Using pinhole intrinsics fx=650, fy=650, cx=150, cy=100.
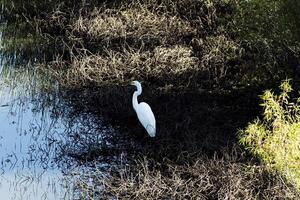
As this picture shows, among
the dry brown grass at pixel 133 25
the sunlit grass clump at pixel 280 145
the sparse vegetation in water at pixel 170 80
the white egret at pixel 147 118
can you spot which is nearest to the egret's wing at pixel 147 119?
the white egret at pixel 147 118

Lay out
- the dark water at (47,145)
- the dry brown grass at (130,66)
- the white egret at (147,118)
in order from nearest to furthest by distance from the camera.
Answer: the dark water at (47,145) → the white egret at (147,118) → the dry brown grass at (130,66)

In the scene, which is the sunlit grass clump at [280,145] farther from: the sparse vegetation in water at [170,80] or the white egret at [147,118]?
the white egret at [147,118]

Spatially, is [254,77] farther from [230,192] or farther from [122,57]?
[230,192]

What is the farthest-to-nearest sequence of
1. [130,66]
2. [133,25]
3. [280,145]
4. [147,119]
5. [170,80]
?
1. [133,25]
2. [130,66]
3. [170,80]
4. [147,119]
5. [280,145]

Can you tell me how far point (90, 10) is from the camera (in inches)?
436

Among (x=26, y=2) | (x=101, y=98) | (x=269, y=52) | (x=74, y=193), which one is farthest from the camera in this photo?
(x=26, y=2)

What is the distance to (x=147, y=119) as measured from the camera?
24.0ft

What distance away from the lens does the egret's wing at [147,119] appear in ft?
23.8

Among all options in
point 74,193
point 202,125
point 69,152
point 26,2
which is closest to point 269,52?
point 202,125

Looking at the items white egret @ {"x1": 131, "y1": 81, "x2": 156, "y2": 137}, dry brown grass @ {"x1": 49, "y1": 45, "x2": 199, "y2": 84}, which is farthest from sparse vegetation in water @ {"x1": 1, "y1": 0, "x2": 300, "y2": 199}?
white egret @ {"x1": 131, "y1": 81, "x2": 156, "y2": 137}

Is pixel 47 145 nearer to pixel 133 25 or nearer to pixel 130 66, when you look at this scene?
pixel 130 66

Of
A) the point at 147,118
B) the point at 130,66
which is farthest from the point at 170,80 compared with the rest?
the point at 147,118

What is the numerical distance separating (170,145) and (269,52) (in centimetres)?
278

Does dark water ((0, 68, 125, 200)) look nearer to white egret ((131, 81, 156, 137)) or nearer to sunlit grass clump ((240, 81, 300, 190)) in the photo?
white egret ((131, 81, 156, 137))
